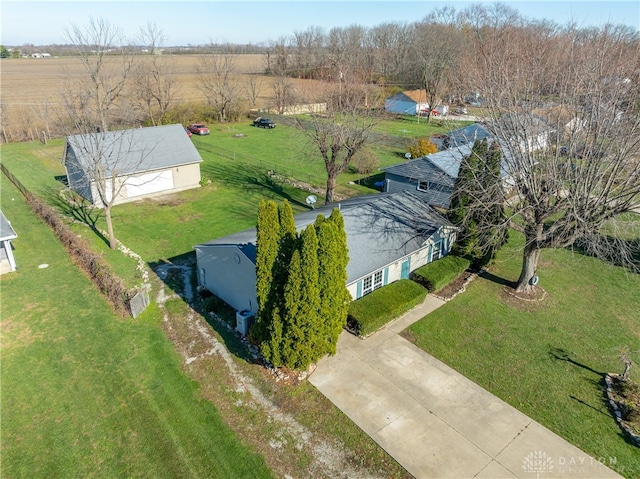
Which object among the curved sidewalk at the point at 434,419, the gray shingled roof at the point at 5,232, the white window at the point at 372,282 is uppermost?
A: the gray shingled roof at the point at 5,232

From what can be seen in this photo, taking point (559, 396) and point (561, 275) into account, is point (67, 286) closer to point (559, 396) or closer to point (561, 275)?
point (559, 396)

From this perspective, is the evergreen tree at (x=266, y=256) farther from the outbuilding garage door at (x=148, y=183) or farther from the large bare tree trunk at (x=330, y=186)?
the outbuilding garage door at (x=148, y=183)

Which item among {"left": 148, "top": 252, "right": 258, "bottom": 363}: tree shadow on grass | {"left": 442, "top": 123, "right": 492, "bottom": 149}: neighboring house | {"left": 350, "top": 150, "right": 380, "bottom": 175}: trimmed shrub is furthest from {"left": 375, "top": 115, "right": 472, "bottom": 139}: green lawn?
{"left": 148, "top": 252, "right": 258, "bottom": 363}: tree shadow on grass

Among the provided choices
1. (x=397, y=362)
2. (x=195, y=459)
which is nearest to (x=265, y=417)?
(x=195, y=459)

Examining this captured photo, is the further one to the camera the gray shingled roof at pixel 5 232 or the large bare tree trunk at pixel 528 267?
the gray shingled roof at pixel 5 232

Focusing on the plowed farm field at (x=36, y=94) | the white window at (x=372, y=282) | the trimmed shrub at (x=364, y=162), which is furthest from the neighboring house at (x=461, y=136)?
the plowed farm field at (x=36, y=94)

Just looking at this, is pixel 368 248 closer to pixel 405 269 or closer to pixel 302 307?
pixel 405 269

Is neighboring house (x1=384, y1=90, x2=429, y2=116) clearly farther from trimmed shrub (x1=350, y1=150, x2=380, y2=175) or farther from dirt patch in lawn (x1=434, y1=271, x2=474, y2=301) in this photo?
dirt patch in lawn (x1=434, y1=271, x2=474, y2=301)

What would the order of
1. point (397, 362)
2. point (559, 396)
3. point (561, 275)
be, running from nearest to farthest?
point (559, 396) → point (397, 362) → point (561, 275)
